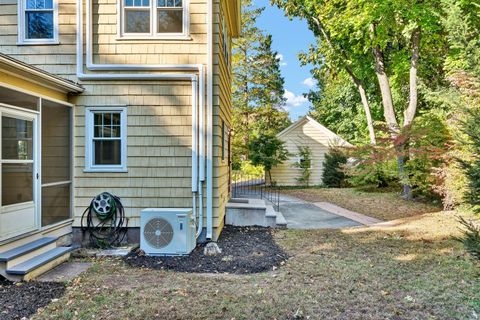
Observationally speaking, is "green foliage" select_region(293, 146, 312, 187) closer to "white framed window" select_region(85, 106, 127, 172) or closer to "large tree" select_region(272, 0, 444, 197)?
"large tree" select_region(272, 0, 444, 197)

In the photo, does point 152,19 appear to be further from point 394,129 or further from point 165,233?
point 394,129

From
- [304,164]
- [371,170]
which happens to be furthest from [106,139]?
[304,164]

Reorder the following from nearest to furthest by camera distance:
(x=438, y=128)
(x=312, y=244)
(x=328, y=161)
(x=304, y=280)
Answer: (x=304, y=280)
(x=312, y=244)
(x=438, y=128)
(x=328, y=161)

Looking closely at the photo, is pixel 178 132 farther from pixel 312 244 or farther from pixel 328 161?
Result: pixel 328 161

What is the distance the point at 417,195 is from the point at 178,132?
10236mm

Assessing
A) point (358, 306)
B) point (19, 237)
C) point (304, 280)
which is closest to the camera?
point (358, 306)

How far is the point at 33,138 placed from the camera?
517cm

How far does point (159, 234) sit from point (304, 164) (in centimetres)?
1422

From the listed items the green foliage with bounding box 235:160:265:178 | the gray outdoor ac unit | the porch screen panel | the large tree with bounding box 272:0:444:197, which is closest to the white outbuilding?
the green foliage with bounding box 235:160:265:178

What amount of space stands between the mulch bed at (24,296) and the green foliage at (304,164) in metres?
15.8

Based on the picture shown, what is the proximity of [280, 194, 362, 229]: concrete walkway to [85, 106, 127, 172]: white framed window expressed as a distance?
13.9 feet

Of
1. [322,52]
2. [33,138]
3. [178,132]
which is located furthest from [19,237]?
[322,52]

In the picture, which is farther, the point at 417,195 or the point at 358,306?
the point at 417,195

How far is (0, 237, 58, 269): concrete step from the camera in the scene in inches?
165
